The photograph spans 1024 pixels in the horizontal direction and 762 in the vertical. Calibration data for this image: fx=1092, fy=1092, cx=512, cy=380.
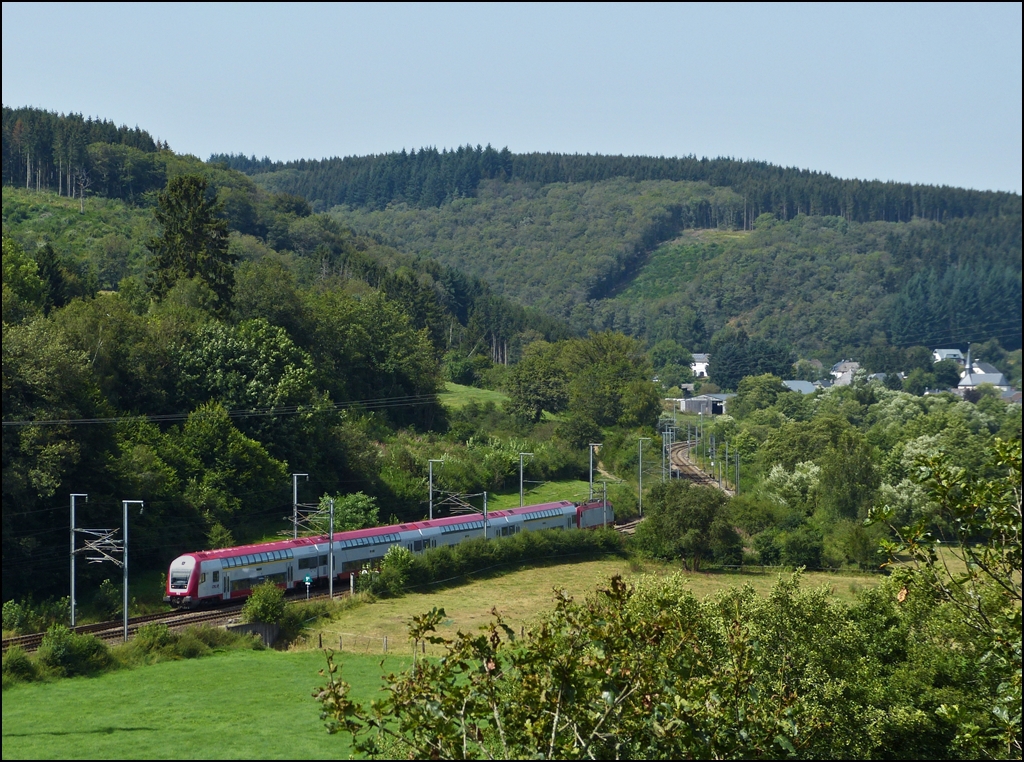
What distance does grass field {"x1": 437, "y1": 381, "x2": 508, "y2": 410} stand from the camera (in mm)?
94912

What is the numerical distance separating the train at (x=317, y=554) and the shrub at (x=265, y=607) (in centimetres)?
255

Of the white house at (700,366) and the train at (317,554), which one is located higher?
the train at (317,554)

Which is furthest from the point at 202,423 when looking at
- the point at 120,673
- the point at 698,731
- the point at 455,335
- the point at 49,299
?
the point at 455,335

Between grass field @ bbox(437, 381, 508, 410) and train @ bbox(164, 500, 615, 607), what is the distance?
30872 millimetres

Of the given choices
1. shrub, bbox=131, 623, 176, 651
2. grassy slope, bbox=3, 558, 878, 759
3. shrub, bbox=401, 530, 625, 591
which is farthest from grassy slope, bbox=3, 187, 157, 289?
grassy slope, bbox=3, 558, 878, 759

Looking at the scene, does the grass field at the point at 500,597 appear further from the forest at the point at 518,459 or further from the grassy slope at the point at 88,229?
the grassy slope at the point at 88,229

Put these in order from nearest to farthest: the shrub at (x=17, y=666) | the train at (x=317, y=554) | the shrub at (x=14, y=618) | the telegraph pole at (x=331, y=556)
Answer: the shrub at (x=17, y=666) < the shrub at (x=14, y=618) < the train at (x=317, y=554) < the telegraph pole at (x=331, y=556)

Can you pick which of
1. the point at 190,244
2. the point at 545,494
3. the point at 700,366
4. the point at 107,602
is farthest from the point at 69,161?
the point at 700,366

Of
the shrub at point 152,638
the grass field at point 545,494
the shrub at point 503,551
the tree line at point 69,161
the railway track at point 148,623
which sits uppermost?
the tree line at point 69,161

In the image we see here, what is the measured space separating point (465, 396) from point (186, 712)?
72434 millimetres

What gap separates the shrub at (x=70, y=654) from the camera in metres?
32.1

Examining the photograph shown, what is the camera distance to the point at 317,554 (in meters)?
47.2

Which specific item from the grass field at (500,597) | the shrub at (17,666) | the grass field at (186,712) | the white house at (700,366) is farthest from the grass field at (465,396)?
the white house at (700,366)

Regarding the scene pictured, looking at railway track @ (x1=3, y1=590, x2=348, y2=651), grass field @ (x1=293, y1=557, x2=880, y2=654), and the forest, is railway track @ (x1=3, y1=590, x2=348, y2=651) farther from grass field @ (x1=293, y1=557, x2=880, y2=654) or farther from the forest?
grass field @ (x1=293, y1=557, x2=880, y2=654)
